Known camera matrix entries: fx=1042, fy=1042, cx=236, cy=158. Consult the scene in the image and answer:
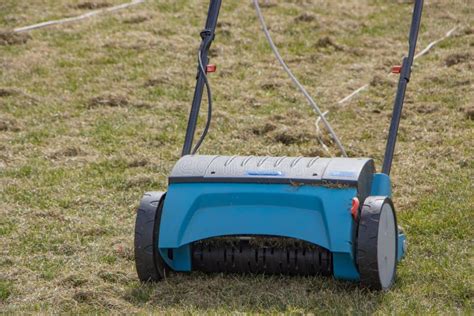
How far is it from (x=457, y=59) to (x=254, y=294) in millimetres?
4815

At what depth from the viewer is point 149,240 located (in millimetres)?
4359

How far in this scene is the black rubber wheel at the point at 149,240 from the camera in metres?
4.37

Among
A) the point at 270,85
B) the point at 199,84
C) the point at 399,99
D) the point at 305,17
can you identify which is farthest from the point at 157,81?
the point at 399,99

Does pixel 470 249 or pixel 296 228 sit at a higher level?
pixel 296 228

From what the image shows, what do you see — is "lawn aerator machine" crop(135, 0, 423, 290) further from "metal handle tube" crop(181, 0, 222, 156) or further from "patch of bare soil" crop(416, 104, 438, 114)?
"patch of bare soil" crop(416, 104, 438, 114)

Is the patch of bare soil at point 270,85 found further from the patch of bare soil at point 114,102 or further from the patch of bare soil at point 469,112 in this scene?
the patch of bare soil at point 469,112

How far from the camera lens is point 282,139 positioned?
276 inches

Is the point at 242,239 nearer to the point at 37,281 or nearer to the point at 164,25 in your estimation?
the point at 37,281

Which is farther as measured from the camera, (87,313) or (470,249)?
(470,249)

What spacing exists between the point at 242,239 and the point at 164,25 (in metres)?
5.54

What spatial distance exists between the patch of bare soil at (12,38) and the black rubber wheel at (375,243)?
570 centimetres

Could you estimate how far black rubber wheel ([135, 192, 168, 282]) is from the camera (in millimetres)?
4367

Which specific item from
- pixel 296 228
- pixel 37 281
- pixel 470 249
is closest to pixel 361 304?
pixel 296 228

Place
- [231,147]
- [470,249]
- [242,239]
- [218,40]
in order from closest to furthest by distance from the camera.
→ [242,239]
[470,249]
[231,147]
[218,40]
